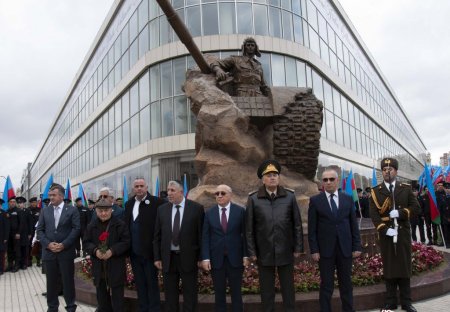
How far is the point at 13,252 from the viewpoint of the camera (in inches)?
449

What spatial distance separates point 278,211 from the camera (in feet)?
14.9

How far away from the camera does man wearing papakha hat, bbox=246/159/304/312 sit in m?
4.45

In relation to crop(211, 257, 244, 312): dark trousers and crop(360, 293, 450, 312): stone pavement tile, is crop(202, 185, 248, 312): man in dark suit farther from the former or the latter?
crop(360, 293, 450, 312): stone pavement tile

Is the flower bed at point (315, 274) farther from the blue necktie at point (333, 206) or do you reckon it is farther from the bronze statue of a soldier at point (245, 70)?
the bronze statue of a soldier at point (245, 70)

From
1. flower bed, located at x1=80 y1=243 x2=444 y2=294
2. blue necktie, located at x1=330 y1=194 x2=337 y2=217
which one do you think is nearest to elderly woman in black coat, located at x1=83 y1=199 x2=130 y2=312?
flower bed, located at x1=80 y1=243 x2=444 y2=294

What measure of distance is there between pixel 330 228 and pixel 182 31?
4.74m

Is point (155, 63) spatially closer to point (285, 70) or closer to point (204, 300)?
point (285, 70)

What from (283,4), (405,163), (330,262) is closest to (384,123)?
(405,163)

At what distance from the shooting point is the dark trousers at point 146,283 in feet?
16.9

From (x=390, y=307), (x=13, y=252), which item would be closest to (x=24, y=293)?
(x=13, y=252)

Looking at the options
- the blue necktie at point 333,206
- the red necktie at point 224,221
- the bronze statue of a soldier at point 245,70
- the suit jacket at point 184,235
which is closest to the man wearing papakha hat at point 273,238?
the red necktie at point 224,221

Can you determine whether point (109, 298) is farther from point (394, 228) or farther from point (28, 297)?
point (394, 228)

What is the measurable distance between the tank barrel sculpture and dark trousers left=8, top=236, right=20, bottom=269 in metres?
6.91

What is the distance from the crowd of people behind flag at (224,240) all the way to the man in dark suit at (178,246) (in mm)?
11
